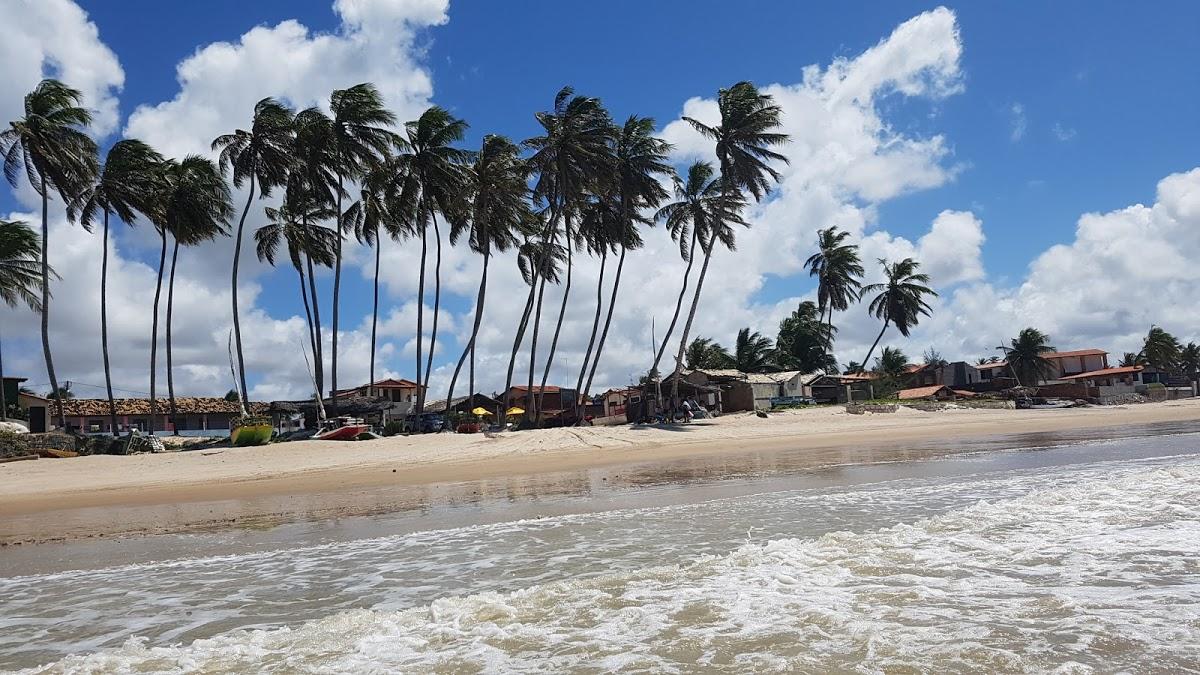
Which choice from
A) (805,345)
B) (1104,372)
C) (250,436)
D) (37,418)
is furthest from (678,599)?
(1104,372)

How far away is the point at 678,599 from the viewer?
5.74m

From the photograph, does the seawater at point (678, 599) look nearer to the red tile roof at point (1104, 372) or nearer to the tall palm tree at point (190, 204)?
the tall palm tree at point (190, 204)

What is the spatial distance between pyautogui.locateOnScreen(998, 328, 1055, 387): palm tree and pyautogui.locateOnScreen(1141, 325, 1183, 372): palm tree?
10.7 meters

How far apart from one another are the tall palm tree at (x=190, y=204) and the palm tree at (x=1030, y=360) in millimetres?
60828

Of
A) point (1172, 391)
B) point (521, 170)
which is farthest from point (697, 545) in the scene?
point (1172, 391)

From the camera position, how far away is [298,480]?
17891mm

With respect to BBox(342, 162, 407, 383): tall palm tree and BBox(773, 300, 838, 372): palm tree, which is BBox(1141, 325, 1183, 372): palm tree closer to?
BBox(773, 300, 838, 372): palm tree

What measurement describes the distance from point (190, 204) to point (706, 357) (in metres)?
39.0

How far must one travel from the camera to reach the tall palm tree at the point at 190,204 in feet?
111

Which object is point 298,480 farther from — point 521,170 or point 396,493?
point 521,170

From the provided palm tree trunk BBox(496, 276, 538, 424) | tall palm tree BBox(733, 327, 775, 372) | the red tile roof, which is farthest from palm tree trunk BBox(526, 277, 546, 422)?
the red tile roof

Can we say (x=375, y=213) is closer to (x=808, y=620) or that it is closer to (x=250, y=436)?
(x=250, y=436)

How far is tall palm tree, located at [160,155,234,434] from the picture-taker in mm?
33688

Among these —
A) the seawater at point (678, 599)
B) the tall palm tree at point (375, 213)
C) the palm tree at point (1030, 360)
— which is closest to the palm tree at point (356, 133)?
the tall palm tree at point (375, 213)
